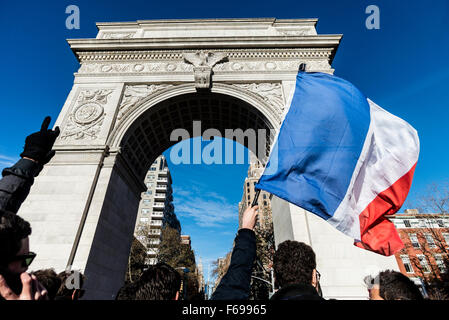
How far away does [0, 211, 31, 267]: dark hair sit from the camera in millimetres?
1491

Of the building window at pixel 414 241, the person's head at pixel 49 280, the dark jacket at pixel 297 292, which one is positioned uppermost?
the building window at pixel 414 241

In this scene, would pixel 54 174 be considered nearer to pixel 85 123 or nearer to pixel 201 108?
pixel 85 123

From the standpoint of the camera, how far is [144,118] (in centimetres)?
→ 1238

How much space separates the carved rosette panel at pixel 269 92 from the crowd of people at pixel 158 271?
10050mm

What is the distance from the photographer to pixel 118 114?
11.8m

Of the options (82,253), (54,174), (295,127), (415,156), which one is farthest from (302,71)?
(54,174)

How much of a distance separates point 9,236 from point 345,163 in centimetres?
430

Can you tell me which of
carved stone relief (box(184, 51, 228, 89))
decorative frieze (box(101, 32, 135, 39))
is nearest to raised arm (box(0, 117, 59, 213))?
carved stone relief (box(184, 51, 228, 89))

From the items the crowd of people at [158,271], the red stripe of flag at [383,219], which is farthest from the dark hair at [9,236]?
the red stripe of flag at [383,219]

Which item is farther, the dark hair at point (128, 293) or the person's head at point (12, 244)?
the dark hair at point (128, 293)

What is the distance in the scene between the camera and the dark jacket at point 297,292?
1621mm

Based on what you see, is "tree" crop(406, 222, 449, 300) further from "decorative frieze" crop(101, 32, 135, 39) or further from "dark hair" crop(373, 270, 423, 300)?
"decorative frieze" crop(101, 32, 135, 39)

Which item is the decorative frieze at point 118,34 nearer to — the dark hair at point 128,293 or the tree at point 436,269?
the dark hair at point 128,293

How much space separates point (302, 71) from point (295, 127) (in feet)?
4.29
